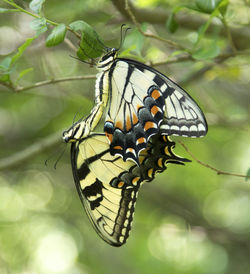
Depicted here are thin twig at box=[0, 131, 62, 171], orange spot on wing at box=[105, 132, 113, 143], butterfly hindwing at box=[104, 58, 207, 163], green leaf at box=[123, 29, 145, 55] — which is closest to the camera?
butterfly hindwing at box=[104, 58, 207, 163]

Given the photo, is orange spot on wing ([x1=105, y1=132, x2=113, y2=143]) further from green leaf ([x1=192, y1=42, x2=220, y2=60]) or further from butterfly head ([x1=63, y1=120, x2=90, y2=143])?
green leaf ([x1=192, y1=42, x2=220, y2=60])

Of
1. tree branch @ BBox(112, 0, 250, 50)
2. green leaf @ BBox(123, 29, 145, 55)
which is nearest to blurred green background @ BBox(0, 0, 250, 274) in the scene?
tree branch @ BBox(112, 0, 250, 50)

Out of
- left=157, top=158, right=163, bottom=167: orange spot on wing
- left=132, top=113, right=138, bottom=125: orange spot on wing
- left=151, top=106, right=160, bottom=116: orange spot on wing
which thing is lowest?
left=157, top=158, right=163, bottom=167: orange spot on wing

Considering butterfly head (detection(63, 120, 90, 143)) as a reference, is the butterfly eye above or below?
above

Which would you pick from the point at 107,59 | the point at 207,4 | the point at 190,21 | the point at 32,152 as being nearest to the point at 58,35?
the point at 107,59

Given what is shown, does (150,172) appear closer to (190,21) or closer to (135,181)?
(135,181)

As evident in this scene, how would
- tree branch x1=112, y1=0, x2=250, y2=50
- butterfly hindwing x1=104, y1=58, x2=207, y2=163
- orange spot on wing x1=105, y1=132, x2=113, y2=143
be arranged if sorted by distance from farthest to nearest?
tree branch x1=112, y1=0, x2=250, y2=50 < orange spot on wing x1=105, y1=132, x2=113, y2=143 < butterfly hindwing x1=104, y1=58, x2=207, y2=163

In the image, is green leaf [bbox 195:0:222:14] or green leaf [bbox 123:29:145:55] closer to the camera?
green leaf [bbox 195:0:222:14]
